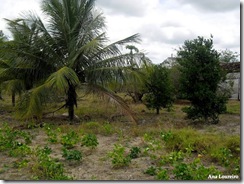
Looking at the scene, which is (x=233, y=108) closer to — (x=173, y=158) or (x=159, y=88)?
(x=159, y=88)

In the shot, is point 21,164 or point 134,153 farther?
point 134,153

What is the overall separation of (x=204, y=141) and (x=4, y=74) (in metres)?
7.61

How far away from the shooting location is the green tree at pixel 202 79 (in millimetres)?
8883

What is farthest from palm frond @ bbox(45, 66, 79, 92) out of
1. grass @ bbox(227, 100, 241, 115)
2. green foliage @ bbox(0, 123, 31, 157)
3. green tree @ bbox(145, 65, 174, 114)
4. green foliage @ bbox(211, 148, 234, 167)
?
grass @ bbox(227, 100, 241, 115)

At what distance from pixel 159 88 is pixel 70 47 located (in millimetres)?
3869

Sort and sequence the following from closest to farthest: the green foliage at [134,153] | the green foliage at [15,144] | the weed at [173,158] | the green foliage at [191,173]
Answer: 1. the green foliage at [191,173]
2. the weed at [173,158]
3. the green foliage at [134,153]
4. the green foliage at [15,144]

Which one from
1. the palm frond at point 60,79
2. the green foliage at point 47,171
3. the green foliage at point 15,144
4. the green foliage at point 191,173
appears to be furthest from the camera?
the palm frond at point 60,79

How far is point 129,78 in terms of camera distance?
381 inches

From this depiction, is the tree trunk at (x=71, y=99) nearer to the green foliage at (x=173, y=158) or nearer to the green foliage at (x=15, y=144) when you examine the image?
the green foliage at (x=15, y=144)

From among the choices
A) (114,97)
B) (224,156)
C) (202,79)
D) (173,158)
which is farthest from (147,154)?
(202,79)

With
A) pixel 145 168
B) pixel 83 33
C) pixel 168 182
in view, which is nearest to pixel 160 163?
pixel 145 168

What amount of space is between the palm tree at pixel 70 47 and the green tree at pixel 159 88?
7.22ft

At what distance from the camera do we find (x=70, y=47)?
9664mm

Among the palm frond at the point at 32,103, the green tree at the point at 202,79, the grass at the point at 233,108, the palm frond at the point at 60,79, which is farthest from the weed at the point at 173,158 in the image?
the grass at the point at 233,108
